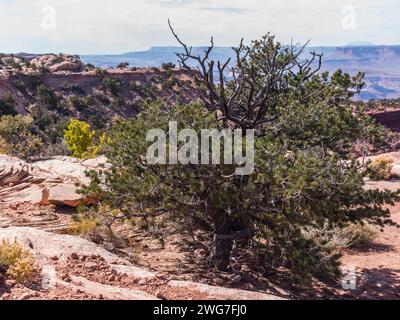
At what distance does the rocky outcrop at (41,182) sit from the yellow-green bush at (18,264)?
14.3 feet

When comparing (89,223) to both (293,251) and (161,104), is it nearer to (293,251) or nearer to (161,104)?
(161,104)

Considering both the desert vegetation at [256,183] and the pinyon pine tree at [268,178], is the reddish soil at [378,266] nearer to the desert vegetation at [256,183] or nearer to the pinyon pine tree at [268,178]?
the desert vegetation at [256,183]

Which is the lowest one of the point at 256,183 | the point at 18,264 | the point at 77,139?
the point at 77,139

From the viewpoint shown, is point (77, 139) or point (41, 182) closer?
point (41, 182)

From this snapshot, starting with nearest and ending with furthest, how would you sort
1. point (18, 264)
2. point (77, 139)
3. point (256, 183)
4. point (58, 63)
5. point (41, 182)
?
point (18, 264) < point (256, 183) < point (41, 182) < point (77, 139) < point (58, 63)

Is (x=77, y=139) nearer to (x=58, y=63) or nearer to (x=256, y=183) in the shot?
(x=256, y=183)

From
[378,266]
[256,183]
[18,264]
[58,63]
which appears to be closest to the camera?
[18,264]

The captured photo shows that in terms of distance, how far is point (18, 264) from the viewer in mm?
5926

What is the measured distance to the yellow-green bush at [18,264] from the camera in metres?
5.87

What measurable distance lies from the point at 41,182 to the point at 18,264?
6.94m

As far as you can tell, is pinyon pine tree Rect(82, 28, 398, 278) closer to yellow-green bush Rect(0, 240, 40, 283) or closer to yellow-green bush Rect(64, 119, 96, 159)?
yellow-green bush Rect(0, 240, 40, 283)

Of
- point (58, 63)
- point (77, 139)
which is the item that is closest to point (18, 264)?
point (77, 139)

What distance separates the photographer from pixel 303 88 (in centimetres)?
941
